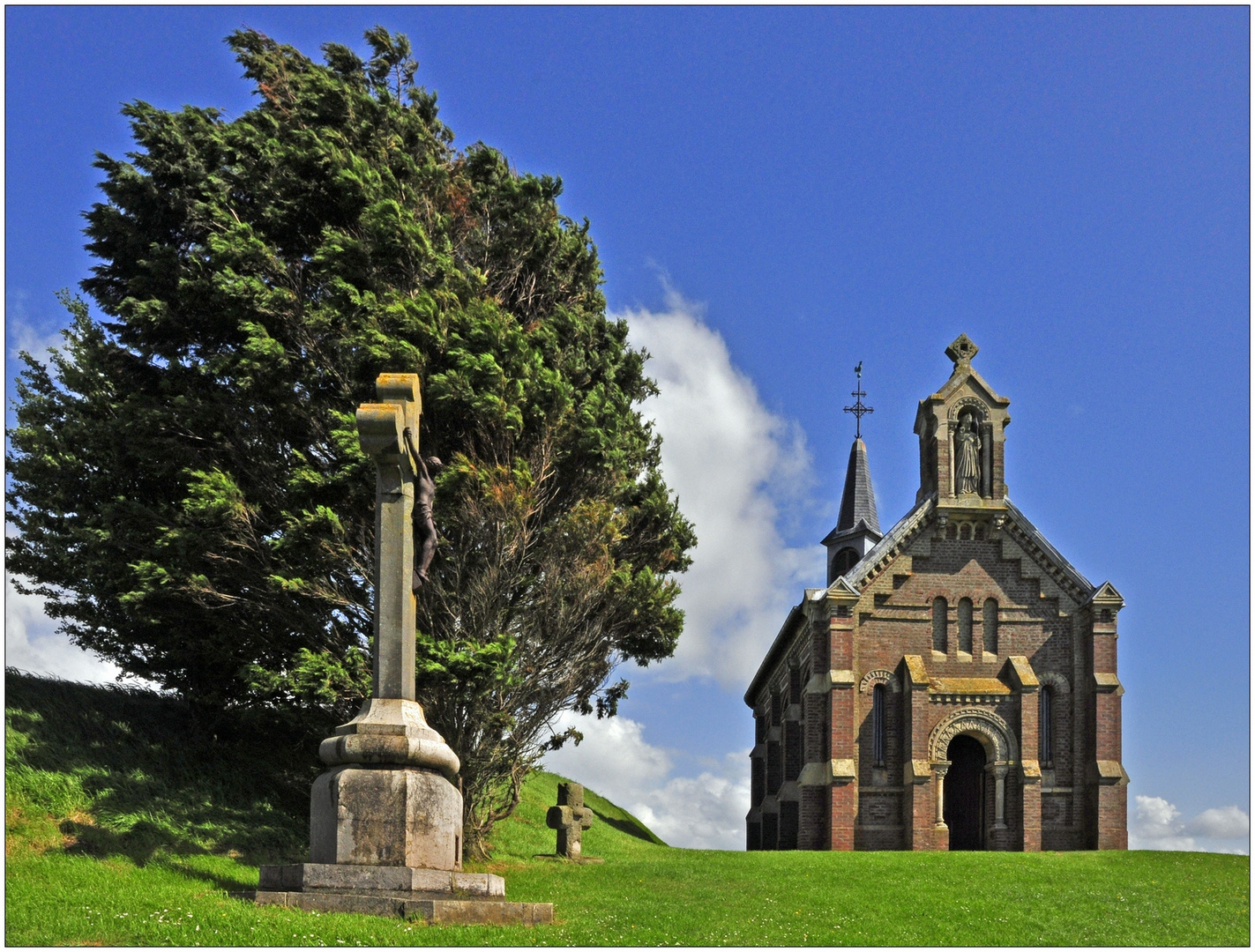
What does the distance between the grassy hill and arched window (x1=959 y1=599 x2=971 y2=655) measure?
732 cm

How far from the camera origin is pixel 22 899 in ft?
40.0

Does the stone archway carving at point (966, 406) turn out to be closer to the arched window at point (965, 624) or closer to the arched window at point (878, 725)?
the arched window at point (965, 624)

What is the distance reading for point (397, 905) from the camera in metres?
10.9

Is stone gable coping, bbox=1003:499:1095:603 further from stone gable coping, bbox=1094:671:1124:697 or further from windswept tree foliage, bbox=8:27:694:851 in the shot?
windswept tree foliage, bbox=8:27:694:851

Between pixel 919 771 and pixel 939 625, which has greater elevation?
pixel 939 625

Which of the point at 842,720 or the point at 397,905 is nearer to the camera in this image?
the point at 397,905

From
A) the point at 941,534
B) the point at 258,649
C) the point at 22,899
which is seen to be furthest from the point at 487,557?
the point at 941,534

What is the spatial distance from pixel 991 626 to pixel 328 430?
63.8 ft

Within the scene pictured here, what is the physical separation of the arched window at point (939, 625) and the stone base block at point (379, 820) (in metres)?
21.9

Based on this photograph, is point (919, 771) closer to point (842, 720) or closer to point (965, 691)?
point (842, 720)

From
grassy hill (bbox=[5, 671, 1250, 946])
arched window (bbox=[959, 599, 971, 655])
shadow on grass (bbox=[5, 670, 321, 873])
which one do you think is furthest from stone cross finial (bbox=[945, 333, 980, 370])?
shadow on grass (bbox=[5, 670, 321, 873])

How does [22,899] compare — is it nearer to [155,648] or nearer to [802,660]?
[155,648]

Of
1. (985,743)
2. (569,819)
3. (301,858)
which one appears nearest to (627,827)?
(985,743)

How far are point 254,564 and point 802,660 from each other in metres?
18.9
